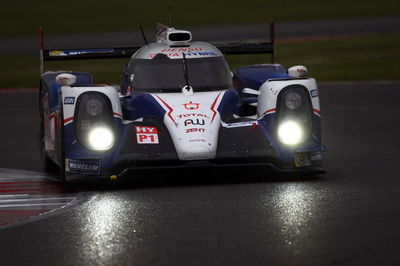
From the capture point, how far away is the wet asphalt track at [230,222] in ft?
25.0

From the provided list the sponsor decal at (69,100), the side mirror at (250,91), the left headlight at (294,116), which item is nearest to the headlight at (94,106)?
the sponsor decal at (69,100)

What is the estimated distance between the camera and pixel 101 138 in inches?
433

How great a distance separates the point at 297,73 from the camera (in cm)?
1223

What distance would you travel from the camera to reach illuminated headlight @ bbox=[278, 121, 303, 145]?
36.8 ft

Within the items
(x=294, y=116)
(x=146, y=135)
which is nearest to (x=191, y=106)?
(x=146, y=135)

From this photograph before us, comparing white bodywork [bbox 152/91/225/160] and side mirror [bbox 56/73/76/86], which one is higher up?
side mirror [bbox 56/73/76/86]

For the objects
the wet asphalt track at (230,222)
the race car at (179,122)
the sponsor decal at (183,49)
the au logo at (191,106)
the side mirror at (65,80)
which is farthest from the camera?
the sponsor decal at (183,49)

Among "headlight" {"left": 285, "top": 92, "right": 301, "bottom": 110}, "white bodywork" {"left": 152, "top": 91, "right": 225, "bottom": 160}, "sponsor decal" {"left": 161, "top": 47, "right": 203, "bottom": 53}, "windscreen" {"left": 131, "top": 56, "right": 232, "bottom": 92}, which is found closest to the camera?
"white bodywork" {"left": 152, "top": 91, "right": 225, "bottom": 160}

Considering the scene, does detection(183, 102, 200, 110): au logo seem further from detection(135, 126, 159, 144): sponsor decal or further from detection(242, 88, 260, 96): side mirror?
detection(242, 88, 260, 96): side mirror

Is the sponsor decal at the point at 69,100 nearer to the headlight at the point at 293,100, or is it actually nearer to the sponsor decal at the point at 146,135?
the sponsor decal at the point at 146,135

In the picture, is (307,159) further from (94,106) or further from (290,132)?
(94,106)

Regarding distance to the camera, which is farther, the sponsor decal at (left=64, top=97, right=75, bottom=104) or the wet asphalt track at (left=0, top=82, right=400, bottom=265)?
the sponsor decal at (left=64, top=97, right=75, bottom=104)

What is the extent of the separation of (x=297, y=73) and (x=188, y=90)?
129 cm

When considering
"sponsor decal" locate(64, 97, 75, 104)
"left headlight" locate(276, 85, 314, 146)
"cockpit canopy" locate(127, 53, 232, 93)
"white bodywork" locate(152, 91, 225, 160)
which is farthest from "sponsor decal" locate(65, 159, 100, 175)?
"left headlight" locate(276, 85, 314, 146)
